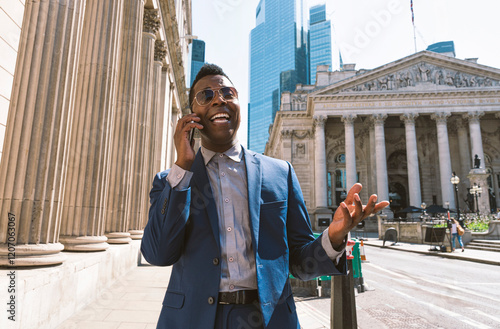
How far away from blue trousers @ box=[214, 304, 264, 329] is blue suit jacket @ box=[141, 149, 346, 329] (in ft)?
0.18

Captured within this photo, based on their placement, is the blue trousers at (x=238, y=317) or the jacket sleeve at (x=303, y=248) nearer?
the blue trousers at (x=238, y=317)

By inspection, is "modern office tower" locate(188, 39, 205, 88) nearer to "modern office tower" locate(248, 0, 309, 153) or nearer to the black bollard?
"modern office tower" locate(248, 0, 309, 153)

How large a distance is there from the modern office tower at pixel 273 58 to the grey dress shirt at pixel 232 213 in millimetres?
109501

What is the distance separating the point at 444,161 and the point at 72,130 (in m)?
41.5

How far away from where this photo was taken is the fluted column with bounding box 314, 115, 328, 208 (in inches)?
1564

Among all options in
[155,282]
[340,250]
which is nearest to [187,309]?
[340,250]

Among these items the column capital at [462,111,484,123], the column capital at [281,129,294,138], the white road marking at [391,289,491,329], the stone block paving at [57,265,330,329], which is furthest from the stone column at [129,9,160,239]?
the column capital at [462,111,484,123]

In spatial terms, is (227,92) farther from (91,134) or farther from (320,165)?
(320,165)

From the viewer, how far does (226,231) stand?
5.58 feet

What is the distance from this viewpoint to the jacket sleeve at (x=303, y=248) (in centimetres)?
180

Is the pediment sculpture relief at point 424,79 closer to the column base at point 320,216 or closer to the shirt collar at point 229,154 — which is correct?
the column base at point 320,216

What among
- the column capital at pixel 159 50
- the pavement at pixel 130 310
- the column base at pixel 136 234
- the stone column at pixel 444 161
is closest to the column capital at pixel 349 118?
the stone column at pixel 444 161

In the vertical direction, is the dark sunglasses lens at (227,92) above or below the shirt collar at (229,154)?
above

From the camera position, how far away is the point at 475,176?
89.6 feet
